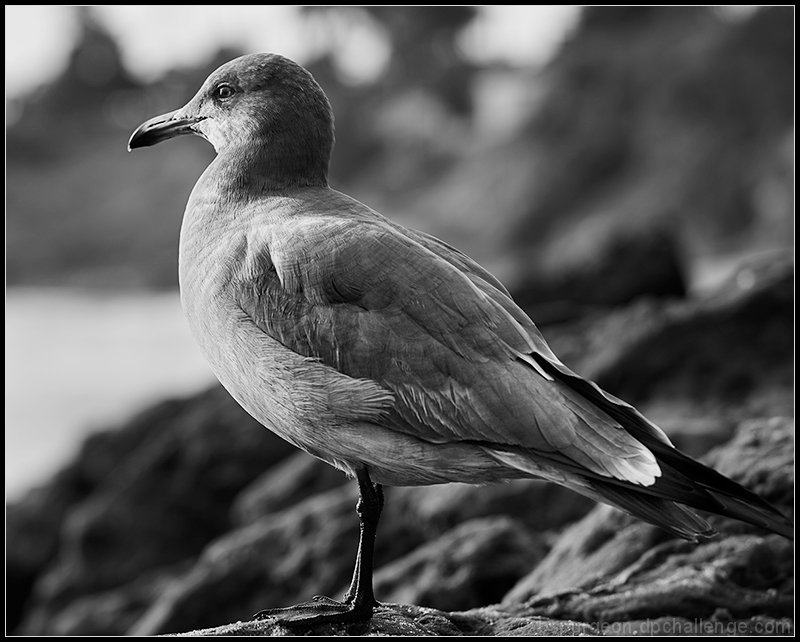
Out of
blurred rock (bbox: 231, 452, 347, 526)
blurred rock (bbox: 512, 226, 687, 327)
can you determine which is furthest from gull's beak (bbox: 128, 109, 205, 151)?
blurred rock (bbox: 512, 226, 687, 327)

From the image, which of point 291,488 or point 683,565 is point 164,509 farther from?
point 683,565

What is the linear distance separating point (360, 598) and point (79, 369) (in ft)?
87.1

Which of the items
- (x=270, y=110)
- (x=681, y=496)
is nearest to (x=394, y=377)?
(x=681, y=496)

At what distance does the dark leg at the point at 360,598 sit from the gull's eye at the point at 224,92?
2.00 meters

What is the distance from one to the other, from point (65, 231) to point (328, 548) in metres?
54.9

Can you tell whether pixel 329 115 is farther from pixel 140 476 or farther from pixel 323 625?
pixel 140 476

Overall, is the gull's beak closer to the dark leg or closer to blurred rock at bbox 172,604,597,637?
the dark leg

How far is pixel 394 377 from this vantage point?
4637 millimetres

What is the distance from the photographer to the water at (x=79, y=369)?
22677mm

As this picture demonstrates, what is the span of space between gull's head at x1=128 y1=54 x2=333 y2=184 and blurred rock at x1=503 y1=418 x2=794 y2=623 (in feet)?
7.63

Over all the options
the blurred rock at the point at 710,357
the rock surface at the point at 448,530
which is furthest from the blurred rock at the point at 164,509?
the blurred rock at the point at 710,357

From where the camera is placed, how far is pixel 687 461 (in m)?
4.35

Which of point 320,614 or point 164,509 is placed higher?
point 320,614

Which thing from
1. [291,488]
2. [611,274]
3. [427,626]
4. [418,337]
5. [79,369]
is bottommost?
[79,369]
